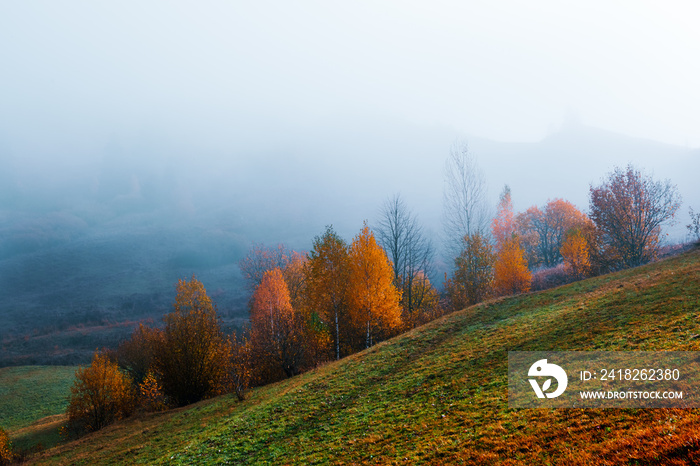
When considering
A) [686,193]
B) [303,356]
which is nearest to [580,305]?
[303,356]

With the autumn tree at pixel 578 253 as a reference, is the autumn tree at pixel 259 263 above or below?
Answer: above

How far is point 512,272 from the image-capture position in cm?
4541

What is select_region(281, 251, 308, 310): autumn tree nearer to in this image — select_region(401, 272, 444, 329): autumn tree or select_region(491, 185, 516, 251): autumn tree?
select_region(401, 272, 444, 329): autumn tree

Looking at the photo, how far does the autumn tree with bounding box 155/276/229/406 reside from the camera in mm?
33969

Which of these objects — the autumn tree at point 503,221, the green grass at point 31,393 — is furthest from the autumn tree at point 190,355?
the autumn tree at point 503,221

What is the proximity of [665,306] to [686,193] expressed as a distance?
251 meters

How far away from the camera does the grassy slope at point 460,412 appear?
26.5ft

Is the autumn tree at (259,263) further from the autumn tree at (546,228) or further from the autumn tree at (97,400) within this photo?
the autumn tree at (546,228)

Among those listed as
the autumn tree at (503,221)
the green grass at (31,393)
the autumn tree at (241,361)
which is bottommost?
the green grass at (31,393)

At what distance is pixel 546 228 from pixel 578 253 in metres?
44.5

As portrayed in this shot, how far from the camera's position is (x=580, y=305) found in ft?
72.3

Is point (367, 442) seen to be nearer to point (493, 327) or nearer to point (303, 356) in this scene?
point (493, 327)

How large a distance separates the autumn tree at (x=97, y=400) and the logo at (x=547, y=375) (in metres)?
43.9

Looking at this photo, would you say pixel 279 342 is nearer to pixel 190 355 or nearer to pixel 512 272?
pixel 190 355
